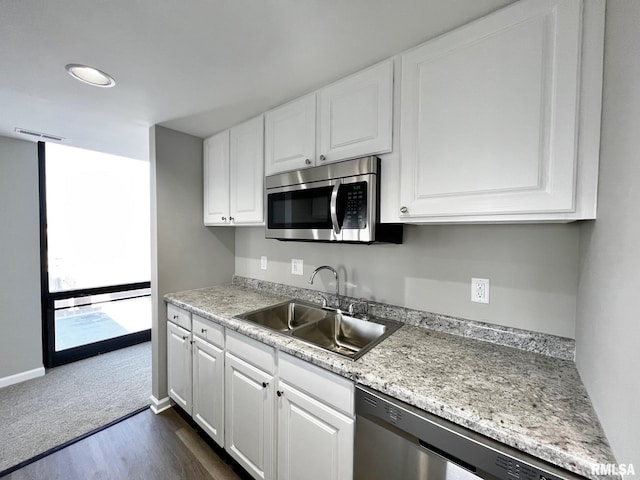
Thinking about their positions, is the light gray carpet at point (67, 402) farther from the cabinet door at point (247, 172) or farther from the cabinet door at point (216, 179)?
the cabinet door at point (247, 172)

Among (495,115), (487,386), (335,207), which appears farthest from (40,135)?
(487,386)

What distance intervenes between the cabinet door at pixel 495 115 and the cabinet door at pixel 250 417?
46.1 inches

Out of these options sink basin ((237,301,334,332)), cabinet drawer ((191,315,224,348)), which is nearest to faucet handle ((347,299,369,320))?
sink basin ((237,301,334,332))

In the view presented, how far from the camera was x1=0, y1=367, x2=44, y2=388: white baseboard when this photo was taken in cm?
245

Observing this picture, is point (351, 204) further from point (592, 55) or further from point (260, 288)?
point (260, 288)

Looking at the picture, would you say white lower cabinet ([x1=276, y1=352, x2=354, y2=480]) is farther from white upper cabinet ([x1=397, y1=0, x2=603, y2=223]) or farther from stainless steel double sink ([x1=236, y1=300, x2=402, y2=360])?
white upper cabinet ([x1=397, y1=0, x2=603, y2=223])

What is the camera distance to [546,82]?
890mm

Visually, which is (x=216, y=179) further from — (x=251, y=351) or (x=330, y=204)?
(x=251, y=351)

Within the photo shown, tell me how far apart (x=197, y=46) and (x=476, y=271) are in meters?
1.69

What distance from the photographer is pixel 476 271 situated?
1338mm

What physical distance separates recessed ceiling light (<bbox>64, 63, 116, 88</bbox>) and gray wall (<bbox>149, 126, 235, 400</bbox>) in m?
0.61

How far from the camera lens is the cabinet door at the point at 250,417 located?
1387 millimetres

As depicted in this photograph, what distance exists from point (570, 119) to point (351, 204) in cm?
84

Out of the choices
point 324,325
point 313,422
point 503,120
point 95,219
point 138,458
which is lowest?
point 138,458
